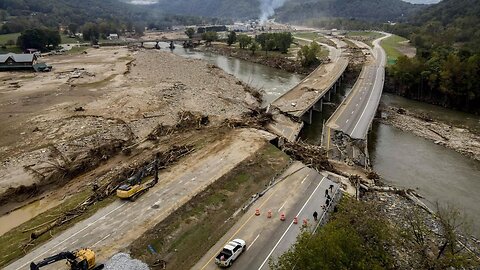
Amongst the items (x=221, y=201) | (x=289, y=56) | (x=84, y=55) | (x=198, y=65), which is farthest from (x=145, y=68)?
(x=221, y=201)

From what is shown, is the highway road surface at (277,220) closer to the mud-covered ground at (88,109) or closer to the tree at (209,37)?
the mud-covered ground at (88,109)

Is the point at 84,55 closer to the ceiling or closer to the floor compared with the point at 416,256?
closer to the ceiling

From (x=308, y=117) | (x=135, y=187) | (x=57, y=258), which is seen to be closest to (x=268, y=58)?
(x=308, y=117)

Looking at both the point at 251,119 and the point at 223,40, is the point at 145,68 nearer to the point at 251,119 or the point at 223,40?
the point at 251,119

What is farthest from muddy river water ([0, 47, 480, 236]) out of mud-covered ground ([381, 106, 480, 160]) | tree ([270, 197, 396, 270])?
tree ([270, 197, 396, 270])

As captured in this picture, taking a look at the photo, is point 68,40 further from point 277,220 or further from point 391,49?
point 277,220

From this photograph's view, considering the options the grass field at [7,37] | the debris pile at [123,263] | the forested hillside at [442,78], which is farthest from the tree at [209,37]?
the debris pile at [123,263]

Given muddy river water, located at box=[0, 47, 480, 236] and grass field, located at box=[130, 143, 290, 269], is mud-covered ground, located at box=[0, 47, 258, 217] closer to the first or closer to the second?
muddy river water, located at box=[0, 47, 480, 236]

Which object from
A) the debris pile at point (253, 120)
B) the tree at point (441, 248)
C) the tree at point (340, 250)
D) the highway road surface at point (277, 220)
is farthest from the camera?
the debris pile at point (253, 120)
